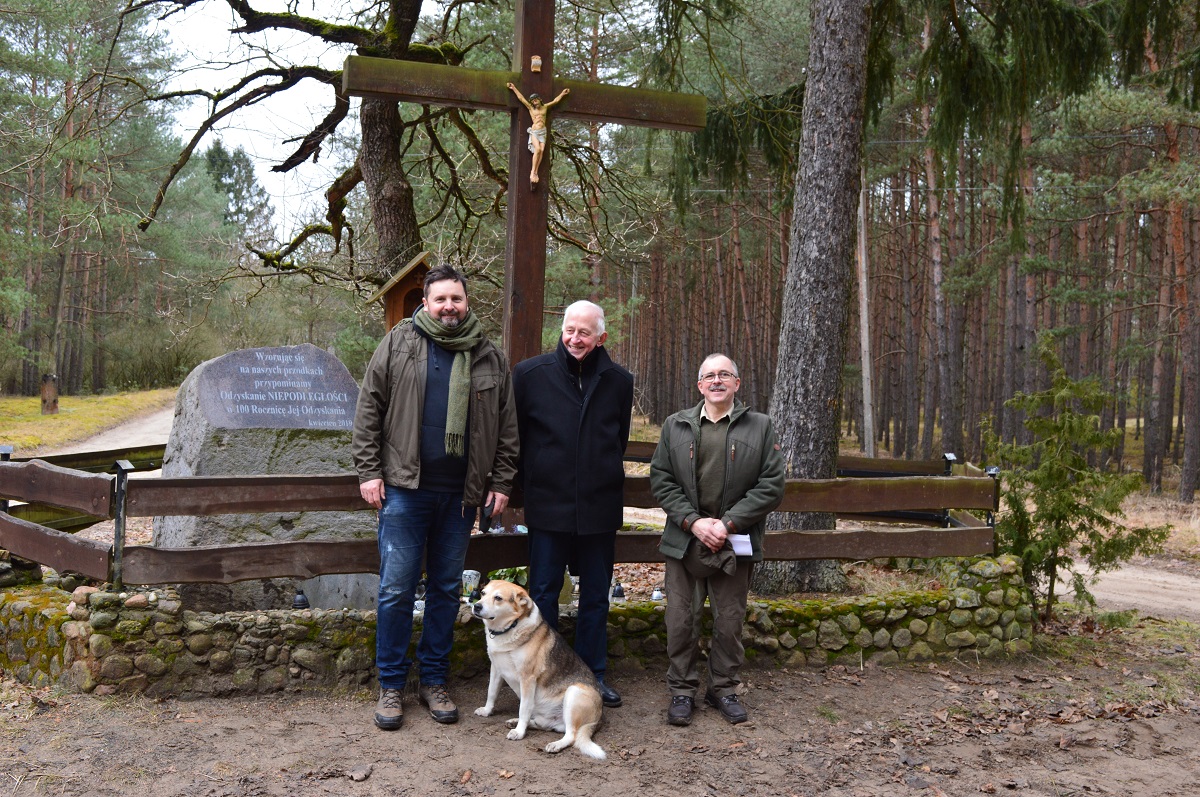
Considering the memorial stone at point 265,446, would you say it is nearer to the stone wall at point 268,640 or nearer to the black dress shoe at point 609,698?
the stone wall at point 268,640

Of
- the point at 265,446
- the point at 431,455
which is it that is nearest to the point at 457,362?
the point at 431,455

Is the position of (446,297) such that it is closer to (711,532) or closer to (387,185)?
(711,532)

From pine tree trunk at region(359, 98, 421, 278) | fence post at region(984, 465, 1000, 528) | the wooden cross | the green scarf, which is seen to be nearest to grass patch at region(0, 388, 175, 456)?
pine tree trunk at region(359, 98, 421, 278)

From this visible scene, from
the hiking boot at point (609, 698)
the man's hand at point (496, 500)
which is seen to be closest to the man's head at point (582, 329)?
the man's hand at point (496, 500)

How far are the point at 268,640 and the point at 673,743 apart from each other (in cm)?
220

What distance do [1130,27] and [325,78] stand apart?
8.02 meters

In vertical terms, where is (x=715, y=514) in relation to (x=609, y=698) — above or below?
above

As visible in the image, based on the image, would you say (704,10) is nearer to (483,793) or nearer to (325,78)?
(325,78)

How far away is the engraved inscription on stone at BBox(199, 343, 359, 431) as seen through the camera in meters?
6.36

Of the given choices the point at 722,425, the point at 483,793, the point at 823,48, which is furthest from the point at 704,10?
the point at 483,793

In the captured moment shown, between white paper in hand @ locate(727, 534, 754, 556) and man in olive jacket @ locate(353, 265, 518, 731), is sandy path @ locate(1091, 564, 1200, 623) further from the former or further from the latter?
man in olive jacket @ locate(353, 265, 518, 731)

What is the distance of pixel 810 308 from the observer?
708 centimetres

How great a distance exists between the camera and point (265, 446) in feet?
20.9

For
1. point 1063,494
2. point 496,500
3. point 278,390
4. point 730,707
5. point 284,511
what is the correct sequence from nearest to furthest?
point 496,500
point 730,707
point 284,511
point 1063,494
point 278,390
